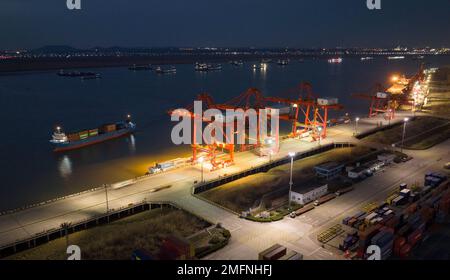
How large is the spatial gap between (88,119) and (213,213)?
162ft

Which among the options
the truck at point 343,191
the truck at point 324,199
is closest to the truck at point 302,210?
the truck at point 324,199

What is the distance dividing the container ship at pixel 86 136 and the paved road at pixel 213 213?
22121 mm

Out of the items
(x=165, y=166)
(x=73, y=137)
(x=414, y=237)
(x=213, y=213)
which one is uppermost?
(x=73, y=137)

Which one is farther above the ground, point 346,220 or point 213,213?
point 346,220

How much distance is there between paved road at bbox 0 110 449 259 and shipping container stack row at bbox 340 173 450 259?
74.7 inches

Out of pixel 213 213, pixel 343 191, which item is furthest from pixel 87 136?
pixel 343 191

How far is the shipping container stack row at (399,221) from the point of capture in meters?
20.4

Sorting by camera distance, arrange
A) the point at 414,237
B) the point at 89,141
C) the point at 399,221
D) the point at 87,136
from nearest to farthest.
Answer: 1. the point at 414,237
2. the point at 399,221
3. the point at 89,141
4. the point at 87,136

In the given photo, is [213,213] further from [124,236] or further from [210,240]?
[124,236]

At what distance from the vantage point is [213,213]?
26.1 m

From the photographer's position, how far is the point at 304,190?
93.1 feet

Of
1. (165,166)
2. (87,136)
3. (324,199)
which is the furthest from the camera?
(87,136)
